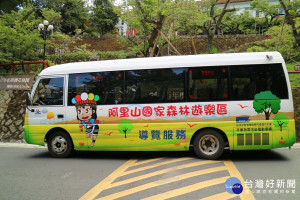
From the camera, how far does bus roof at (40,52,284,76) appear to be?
7.13 m

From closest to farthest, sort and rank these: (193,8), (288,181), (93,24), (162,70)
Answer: (288,181), (162,70), (193,8), (93,24)

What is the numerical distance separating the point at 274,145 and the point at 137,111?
Answer: 3.80 meters

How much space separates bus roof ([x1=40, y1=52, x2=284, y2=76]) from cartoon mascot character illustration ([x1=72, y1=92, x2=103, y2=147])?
806mm

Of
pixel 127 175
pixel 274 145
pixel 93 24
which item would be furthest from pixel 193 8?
pixel 93 24

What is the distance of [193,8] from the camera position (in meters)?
16.8

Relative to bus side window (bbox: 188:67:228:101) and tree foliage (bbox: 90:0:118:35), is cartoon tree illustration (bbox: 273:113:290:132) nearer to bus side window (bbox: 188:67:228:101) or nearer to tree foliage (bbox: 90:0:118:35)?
bus side window (bbox: 188:67:228:101)

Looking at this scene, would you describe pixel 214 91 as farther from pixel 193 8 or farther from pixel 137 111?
pixel 193 8

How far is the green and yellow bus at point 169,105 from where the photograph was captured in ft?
23.1

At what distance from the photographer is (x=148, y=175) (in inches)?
235

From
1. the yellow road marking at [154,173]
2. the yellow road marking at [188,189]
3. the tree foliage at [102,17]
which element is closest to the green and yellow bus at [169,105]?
the yellow road marking at [154,173]

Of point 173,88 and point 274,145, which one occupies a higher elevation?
point 173,88

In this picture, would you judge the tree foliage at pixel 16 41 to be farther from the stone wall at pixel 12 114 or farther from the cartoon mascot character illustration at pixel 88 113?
the cartoon mascot character illustration at pixel 88 113

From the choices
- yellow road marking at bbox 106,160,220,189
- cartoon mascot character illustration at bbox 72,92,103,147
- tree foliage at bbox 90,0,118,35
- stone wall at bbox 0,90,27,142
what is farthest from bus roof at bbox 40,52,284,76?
→ tree foliage at bbox 90,0,118,35

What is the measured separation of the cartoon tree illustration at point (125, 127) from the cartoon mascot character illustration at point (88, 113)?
0.71 meters
